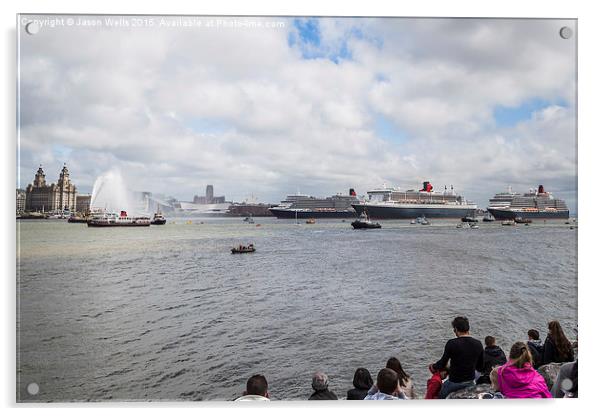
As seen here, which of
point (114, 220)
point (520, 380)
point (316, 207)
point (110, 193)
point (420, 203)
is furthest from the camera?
point (316, 207)

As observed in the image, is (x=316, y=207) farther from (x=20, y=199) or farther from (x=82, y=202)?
(x=20, y=199)

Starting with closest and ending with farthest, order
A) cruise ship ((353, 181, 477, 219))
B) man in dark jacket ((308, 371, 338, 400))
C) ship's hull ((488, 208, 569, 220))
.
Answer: man in dark jacket ((308, 371, 338, 400)), ship's hull ((488, 208, 569, 220)), cruise ship ((353, 181, 477, 219))

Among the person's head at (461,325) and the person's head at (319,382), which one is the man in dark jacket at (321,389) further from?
the person's head at (461,325)

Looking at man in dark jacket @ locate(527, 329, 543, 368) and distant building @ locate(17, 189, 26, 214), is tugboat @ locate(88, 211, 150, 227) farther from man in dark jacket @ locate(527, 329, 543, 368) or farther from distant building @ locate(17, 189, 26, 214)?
man in dark jacket @ locate(527, 329, 543, 368)

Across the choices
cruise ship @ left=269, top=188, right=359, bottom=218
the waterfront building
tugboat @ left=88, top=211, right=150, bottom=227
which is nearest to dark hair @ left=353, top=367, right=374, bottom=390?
cruise ship @ left=269, top=188, right=359, bottom=218

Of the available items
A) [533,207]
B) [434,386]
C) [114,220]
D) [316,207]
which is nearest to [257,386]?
[434,386]

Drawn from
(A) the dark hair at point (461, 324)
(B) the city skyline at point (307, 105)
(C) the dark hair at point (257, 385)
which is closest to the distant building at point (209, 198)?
(B) the city skyline at point (307, 105)
